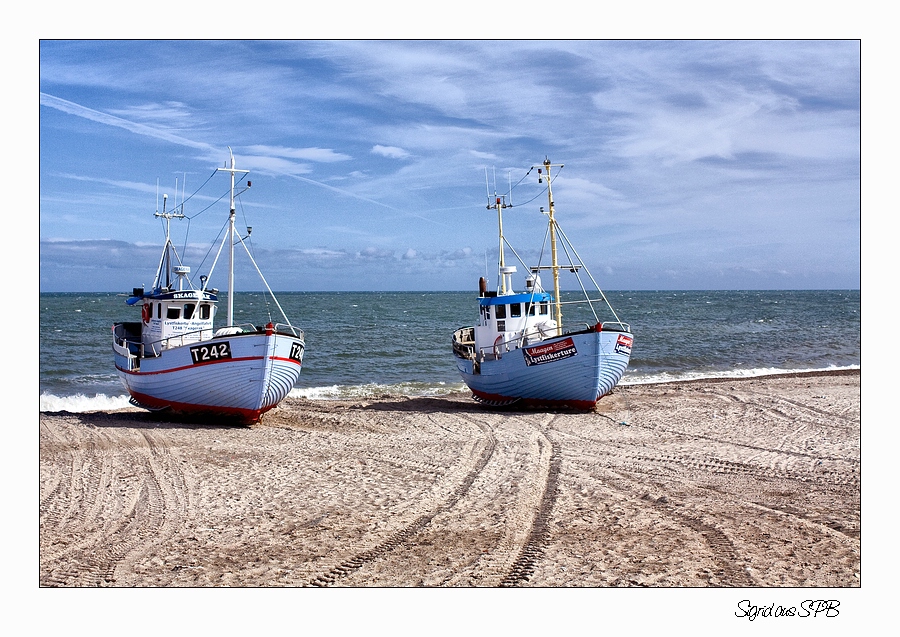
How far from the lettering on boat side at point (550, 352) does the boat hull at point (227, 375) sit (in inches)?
244

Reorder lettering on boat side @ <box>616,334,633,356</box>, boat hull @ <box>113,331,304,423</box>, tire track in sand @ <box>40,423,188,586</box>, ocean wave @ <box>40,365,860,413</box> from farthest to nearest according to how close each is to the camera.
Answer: ocean wave @ <box>40,365,860,413</box>
lettering on boat side @ <box>616,334,633,356</box>
boat hull @ <box>113,331,304,423</box>
tire track in sand @ <box>40,423,188,586</box>

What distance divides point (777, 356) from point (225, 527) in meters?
34.8

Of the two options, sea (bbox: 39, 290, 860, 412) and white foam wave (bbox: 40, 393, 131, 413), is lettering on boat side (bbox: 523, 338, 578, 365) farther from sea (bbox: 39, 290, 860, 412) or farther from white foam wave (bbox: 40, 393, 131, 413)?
white foam wave (bbox: 40, 393, 131, 413)

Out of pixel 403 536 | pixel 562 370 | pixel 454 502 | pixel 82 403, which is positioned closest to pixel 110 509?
pixel 403 536

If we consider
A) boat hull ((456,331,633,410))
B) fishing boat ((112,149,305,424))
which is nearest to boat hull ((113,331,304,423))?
fishing boat ((112,149,305,424))

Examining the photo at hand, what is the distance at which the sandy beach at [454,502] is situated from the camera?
7.29 m

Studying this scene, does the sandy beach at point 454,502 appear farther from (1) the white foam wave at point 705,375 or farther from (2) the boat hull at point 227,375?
(1) the white foam wave at point 705,375

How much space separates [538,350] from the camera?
18.4m

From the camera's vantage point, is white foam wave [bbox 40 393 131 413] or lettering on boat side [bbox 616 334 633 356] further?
white foam wave [bbox 40 393 131 413]

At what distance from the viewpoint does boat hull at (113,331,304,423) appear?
1594cm

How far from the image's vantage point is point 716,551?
7.63 m

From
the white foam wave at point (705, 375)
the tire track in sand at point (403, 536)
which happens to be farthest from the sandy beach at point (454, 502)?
the white foam wave at point (705, 375)

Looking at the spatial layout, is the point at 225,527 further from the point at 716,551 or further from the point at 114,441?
the point at 114,441

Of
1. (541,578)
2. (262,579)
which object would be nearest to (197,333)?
(262,579)
